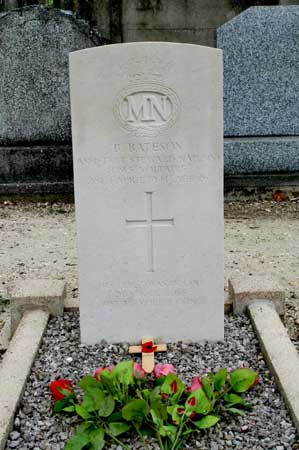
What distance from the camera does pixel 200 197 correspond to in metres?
3.01

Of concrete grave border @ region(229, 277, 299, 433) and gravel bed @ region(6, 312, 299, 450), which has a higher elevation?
concrete grave border @ region(229, 277, 299, 433)

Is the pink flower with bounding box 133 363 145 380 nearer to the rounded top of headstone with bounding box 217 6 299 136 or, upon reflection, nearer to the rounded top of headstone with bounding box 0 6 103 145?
the rounded top of headstone with bounding box 217 6 299 136

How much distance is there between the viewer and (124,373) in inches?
103

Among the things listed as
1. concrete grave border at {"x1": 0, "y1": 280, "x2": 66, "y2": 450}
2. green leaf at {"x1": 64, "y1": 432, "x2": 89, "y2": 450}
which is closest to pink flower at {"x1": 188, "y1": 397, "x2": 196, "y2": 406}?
green leaf at {"x1": 64, "y1": 432, "x2": 89, "y2": 450}

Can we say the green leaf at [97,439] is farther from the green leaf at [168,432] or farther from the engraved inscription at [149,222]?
the engraved inscription at [149,222]

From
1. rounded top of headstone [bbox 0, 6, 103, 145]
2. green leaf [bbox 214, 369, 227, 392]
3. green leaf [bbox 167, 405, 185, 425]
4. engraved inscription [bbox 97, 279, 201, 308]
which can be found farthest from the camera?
rounded top of headstone [bbox 0, 6, 103, 145]

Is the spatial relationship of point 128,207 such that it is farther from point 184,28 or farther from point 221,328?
point 184,28

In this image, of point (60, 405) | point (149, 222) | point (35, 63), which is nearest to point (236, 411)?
point (60, 405)

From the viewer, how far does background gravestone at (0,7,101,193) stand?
23.9ft

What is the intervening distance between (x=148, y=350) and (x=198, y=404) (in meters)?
0.61

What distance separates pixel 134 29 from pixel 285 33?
2367 mm

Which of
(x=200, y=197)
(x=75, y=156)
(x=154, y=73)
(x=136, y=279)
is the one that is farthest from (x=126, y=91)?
(x=136, y=279)

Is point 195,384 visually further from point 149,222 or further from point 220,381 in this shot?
point 149,222

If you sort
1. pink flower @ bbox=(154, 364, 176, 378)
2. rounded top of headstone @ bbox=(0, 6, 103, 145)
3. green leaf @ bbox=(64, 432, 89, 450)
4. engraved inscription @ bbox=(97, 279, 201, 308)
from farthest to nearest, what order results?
rounded top of headstone @ bbox=(0, 6, 103, 145)
engraved inscription @ bbox=(97, 279, 201, 308)
pink flower @ bbox=(154, 364, 176, 378)
green leaf @ bbox=(64, 432, 89, 450)
